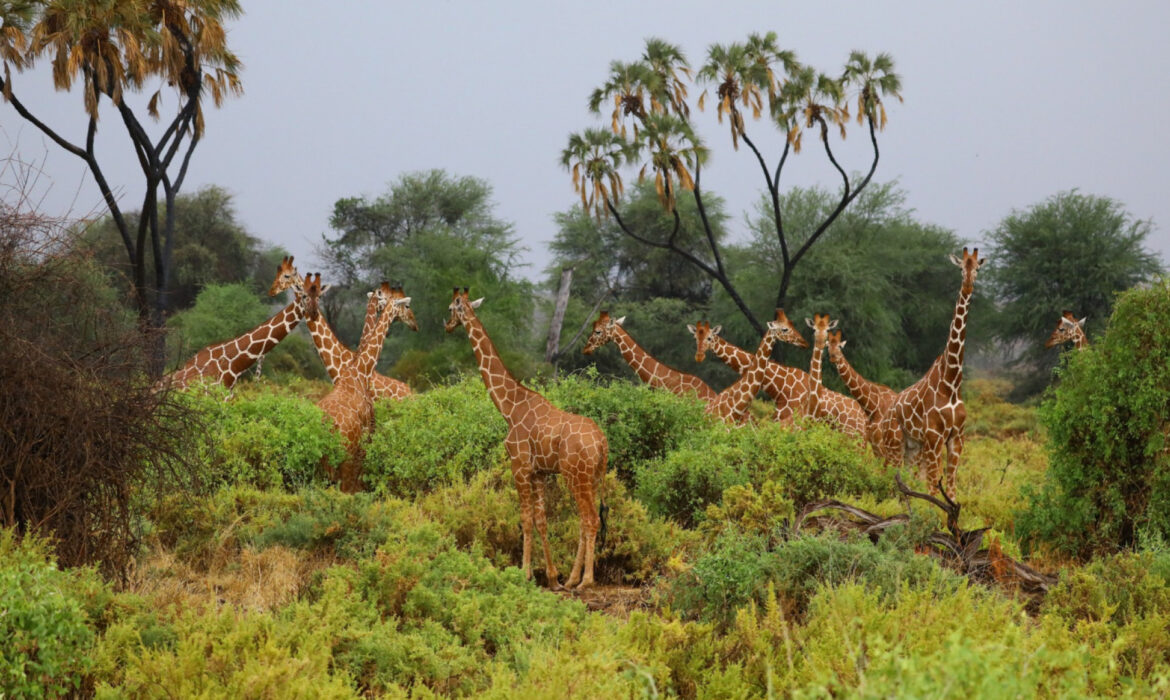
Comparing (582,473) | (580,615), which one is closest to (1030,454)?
(582,473)

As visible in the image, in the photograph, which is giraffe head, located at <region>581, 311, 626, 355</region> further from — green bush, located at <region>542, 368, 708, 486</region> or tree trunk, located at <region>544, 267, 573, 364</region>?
tree trunk, located at <region>544, 267, 573, 364</region>

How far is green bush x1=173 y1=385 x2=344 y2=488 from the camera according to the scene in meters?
10.8

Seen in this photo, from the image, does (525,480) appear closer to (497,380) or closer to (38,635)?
(497,380)

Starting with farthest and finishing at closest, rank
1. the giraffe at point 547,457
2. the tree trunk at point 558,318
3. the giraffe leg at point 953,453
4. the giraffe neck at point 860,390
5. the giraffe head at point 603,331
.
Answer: the tree trunk at point 558,318 → the giraffe head at point 603,331 → the giraffe neck at point 860,390 → the giraffe leg at point 953,453 → the giraffe at point 547,457

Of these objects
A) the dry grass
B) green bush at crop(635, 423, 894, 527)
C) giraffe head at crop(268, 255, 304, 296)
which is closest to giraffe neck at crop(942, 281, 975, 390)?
green bush at crop(635, 423, 894, 527)

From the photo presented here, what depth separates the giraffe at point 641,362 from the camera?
1563 cm

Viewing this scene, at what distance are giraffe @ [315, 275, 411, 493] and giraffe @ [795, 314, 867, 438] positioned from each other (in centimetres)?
533

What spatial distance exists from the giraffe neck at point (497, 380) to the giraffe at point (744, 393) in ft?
20.2

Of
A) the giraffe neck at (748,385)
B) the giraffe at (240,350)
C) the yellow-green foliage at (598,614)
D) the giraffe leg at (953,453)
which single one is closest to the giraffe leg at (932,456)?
the giraffe leg at (953,453)

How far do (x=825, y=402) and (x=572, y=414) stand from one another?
24.0 ft

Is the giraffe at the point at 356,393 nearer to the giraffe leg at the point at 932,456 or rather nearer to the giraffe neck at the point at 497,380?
the giraffe neck at the point at 497,380

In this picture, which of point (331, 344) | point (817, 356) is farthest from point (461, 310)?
point (817, 356)

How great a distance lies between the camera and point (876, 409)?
14.2 metres

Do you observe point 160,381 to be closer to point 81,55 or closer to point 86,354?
point 86,354
